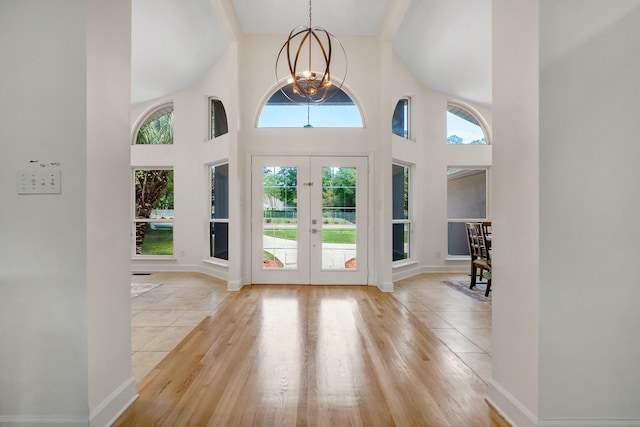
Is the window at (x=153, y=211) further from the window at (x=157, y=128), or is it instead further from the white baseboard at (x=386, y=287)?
the white baseboard at (x=386, y=287)

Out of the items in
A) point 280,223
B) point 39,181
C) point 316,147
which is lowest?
point 280,223

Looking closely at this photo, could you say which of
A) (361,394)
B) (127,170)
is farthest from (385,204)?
(127,170)

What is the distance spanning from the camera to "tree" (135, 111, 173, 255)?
237 inches

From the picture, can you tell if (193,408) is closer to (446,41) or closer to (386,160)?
(386,160)

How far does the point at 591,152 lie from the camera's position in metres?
1.45

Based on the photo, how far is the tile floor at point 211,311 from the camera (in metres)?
2.49

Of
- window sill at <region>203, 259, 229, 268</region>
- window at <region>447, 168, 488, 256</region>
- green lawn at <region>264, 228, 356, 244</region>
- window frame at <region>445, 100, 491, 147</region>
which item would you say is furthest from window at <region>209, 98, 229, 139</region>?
window at <region>447, 168, 488, 256</region>

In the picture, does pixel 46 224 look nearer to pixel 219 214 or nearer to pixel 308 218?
pixel 308 218

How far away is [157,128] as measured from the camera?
6082mm

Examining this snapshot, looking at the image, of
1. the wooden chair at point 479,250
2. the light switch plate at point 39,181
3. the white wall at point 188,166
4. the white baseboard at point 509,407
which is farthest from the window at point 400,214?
the light switch plate at point 39,181

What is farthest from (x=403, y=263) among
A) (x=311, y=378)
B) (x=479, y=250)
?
(x=311, y=378)

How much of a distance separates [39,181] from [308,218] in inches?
144

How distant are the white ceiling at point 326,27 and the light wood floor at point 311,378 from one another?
4.09m

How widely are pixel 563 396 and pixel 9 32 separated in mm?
3229
